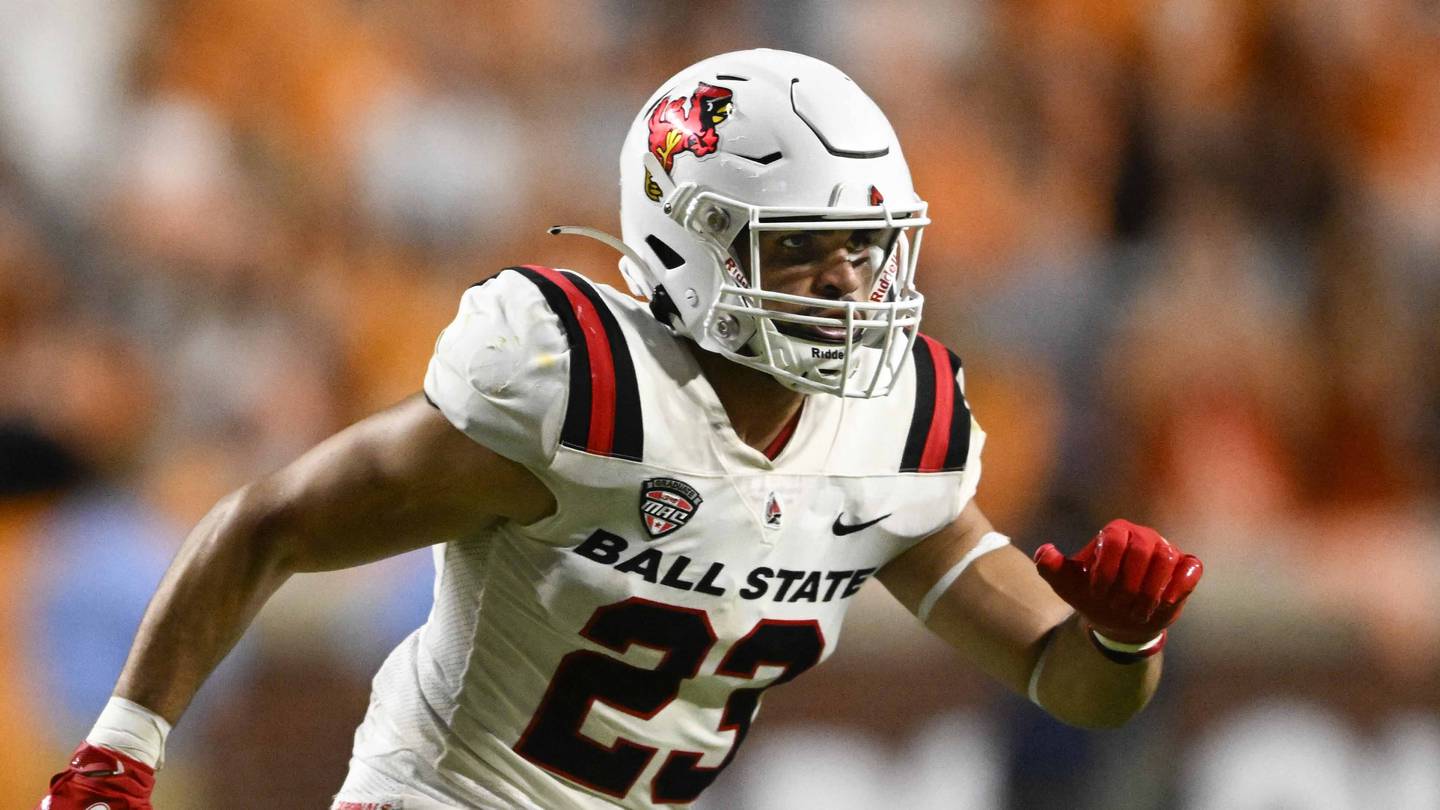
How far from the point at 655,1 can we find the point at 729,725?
2.23 meters

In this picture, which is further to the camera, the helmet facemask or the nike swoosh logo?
the nike swoosh logo

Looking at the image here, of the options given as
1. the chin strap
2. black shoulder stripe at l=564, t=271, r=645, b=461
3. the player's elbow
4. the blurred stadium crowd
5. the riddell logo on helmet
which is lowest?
the blurred stadium crowd

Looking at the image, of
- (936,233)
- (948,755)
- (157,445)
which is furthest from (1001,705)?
(157,445)

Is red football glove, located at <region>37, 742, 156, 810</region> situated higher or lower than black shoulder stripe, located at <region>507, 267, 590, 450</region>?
lower

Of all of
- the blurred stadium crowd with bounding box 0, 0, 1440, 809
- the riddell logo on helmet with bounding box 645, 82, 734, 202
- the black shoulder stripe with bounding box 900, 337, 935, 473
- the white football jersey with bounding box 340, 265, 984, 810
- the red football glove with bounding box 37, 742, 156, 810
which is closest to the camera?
the red football glove with bounding box 37, 742, 156, 810

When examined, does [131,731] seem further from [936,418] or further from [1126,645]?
[1126,645]

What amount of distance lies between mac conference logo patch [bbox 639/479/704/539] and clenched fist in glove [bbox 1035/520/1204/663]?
378 millimetres

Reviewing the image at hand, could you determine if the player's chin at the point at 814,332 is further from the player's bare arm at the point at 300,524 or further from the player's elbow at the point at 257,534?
the player's elbow at the point at 257,534

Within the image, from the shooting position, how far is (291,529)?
1.59m

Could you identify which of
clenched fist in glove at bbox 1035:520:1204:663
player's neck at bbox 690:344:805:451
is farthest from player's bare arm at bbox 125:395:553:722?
clenched fist in glove at bbox 1035:520:1204:663

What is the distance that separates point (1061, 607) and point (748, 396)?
492 millimetres

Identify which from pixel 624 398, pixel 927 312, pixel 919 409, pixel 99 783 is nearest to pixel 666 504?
pixel 624 398

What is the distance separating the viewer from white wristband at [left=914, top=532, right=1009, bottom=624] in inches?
75.5

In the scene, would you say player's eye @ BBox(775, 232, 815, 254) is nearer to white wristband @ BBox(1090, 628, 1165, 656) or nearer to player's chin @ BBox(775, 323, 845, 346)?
player's chin @ BBox(775, 323, 845, 346)
